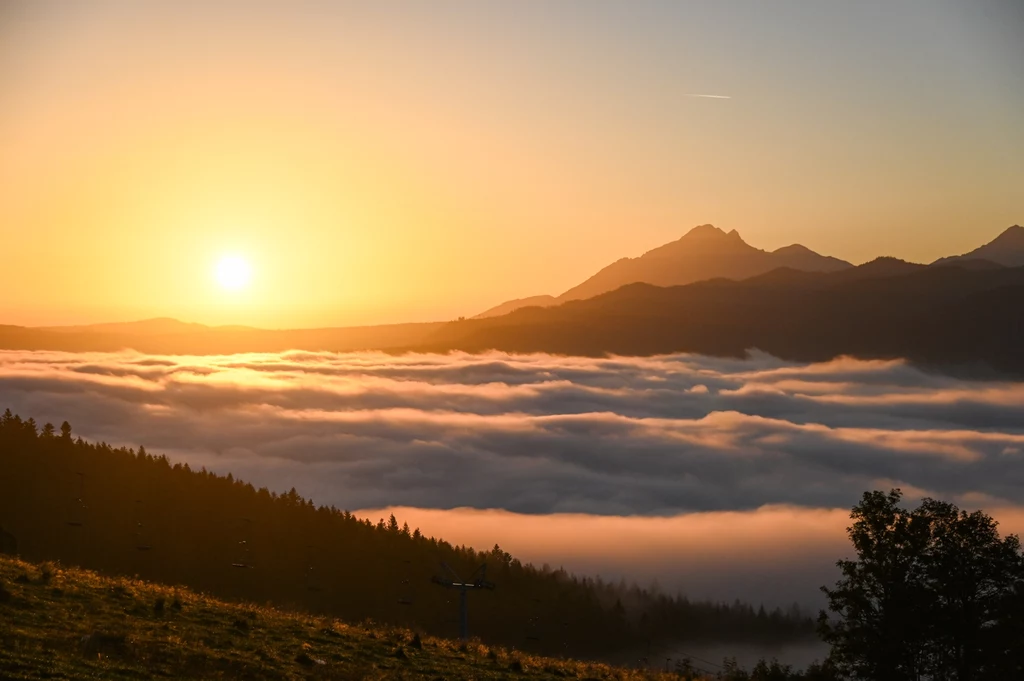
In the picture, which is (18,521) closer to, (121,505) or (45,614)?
(121,505)

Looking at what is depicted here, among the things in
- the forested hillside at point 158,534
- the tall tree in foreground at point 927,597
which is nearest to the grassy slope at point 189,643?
the tall tree in foreground at point 927,597

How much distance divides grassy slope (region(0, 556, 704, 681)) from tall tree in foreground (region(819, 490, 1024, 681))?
8.91m

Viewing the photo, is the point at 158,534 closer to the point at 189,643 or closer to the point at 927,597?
the point at 189,643

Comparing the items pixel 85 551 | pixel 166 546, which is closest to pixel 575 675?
pixel 85 551

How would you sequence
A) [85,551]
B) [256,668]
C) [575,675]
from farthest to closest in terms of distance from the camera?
[85,551] < [575,675] < [256,668]

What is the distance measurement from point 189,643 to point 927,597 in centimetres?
3024

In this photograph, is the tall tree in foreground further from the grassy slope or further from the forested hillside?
the forested hillside

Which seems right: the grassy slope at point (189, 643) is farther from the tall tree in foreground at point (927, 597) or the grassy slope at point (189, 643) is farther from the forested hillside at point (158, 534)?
the forested hillside at point (158, 534)

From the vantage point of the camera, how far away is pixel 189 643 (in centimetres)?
3159

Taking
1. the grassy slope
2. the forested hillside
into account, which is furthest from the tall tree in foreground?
the forested hillside

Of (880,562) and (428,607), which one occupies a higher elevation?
(880,562)

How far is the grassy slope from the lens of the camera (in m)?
27.4

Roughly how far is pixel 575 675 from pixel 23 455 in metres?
166

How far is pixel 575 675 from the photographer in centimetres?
3981
